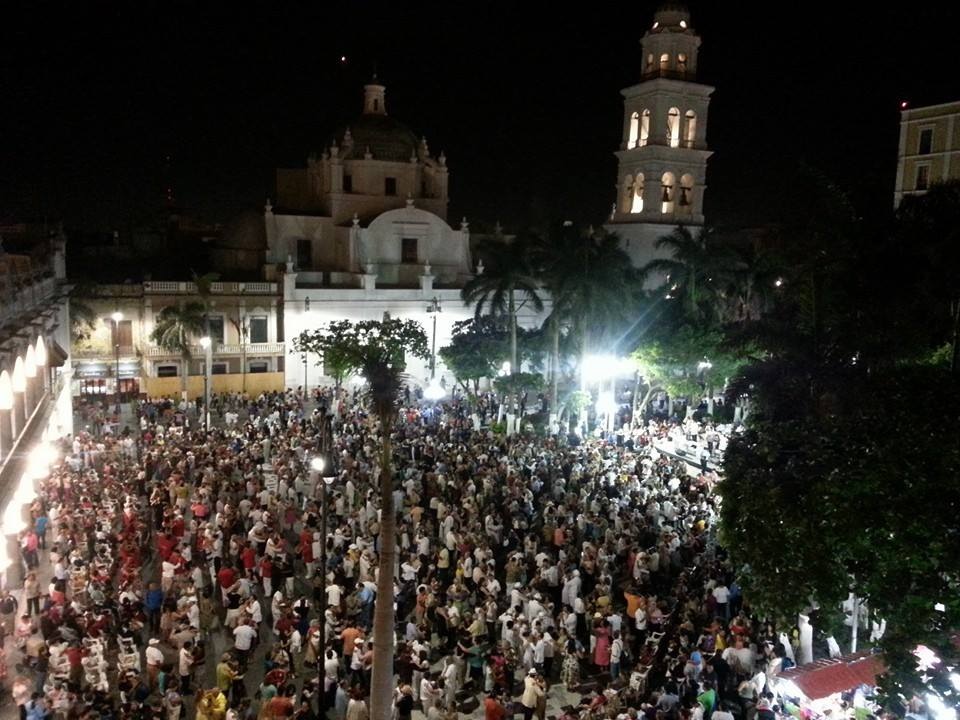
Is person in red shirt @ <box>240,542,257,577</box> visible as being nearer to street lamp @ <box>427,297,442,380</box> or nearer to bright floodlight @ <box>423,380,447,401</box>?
bright floodlight @ <box>423,380,447,401</box>

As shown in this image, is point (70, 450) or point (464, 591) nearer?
point (464, 591)

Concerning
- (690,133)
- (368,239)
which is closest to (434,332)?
(368,239)

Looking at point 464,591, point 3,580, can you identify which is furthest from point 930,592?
point 3,580

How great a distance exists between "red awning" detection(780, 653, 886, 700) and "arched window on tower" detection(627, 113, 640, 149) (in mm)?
31011

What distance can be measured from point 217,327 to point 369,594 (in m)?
26.8

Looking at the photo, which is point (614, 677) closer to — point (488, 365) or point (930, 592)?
point (930, 592)

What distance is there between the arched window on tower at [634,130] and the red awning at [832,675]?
31011 millimetres

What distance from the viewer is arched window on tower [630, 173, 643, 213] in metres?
38.3

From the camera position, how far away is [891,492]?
8.09 meters

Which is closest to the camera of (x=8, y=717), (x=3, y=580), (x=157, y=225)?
(x=8, y=717)

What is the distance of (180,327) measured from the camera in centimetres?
3334

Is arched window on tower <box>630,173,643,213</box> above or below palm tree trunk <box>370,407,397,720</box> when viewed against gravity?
above

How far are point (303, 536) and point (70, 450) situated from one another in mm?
10575

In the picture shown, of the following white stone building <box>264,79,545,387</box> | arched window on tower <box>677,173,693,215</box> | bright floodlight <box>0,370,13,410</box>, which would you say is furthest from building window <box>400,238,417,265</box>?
bright floodlight <box>0,370,13,410</box>
